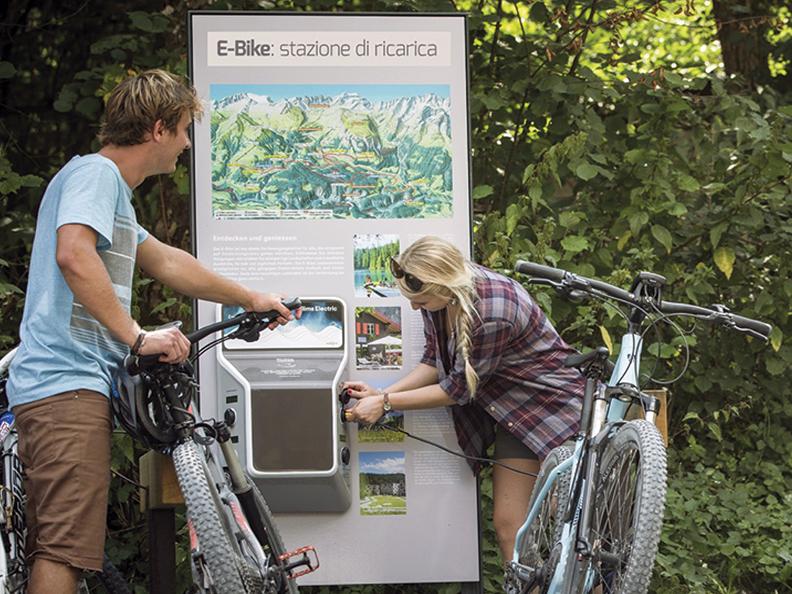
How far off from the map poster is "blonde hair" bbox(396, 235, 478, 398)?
28cm

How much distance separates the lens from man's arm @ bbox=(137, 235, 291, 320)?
368cm

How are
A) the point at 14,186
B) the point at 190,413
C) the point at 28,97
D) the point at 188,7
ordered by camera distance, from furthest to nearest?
the point at 28,97, the point at 188,7, the point at 14,186, the point at 190,413

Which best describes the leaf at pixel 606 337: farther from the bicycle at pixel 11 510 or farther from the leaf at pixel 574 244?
the bicycle at pixel 11 510

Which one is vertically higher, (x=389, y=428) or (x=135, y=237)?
(x=135, y=237)

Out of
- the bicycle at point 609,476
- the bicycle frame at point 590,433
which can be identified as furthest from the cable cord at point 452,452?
the bicycle frame at point 590,433

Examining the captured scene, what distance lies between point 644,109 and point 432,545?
246cm

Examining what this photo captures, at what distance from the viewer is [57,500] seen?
2992mm

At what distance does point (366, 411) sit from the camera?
403 cm

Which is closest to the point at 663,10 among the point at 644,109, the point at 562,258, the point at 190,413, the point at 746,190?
the point at 644,109

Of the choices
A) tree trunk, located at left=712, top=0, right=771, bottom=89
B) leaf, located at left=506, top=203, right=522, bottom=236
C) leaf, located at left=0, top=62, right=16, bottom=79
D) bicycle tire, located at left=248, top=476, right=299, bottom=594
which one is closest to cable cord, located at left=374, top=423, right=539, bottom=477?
bicycle tire, located at left=248, top=476, right=299, bottom=594

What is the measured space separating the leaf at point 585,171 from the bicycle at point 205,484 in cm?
240

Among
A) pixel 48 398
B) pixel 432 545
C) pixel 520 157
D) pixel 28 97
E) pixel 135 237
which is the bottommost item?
pixel 432 545

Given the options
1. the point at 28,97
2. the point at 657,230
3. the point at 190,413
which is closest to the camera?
the point at 190,413

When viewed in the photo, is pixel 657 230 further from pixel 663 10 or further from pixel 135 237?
pixel 135 237
